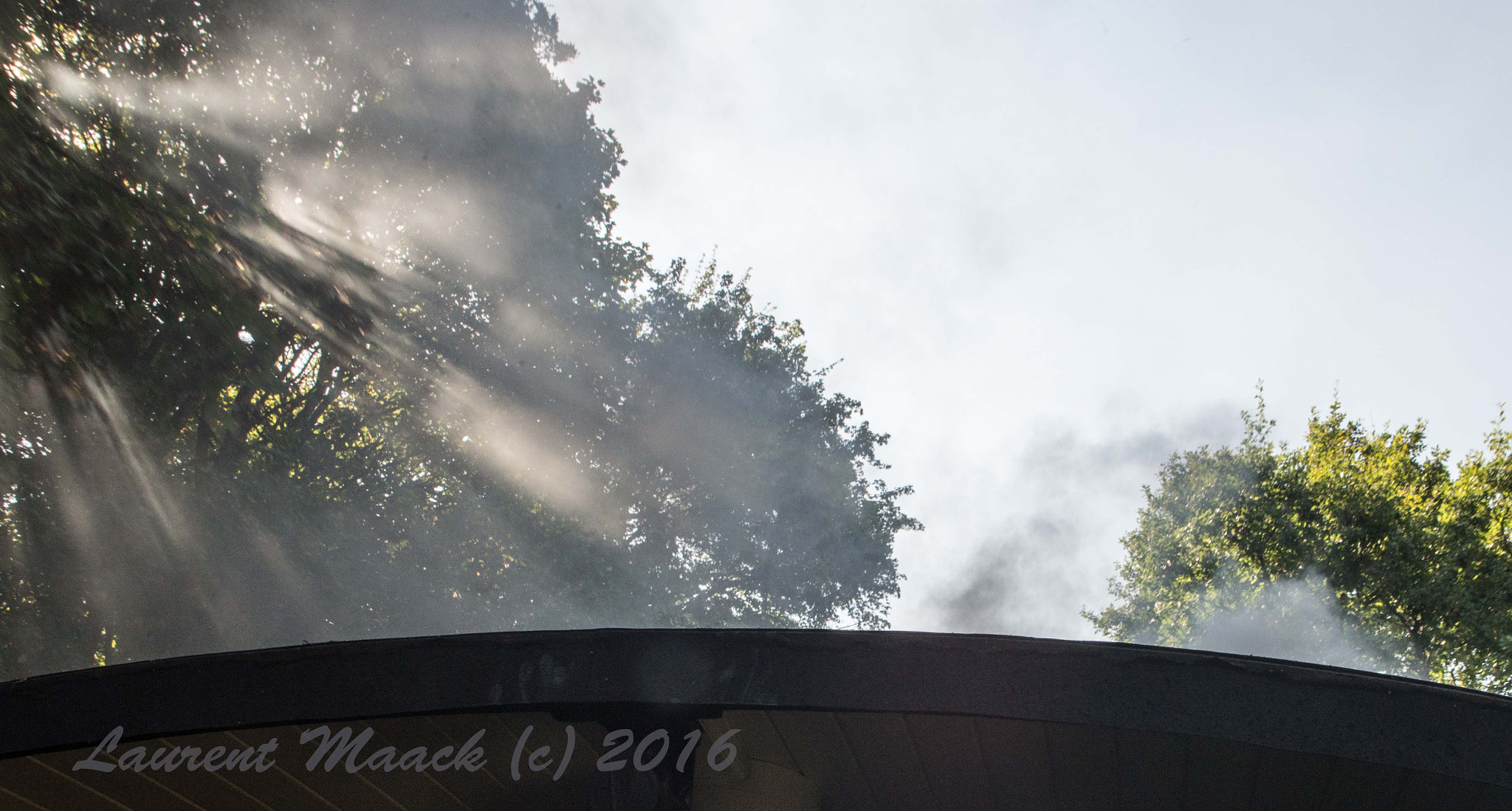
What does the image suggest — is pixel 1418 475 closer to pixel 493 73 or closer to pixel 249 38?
pixel 493 73

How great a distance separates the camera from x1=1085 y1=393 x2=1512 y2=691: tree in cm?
1538

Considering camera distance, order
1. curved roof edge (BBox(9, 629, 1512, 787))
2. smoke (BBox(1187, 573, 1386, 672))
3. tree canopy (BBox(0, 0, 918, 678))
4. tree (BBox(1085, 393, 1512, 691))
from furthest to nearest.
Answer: smoke (BBox(1187, 573, 1386, 672)) → tree (BBox(1085, 393, 1512, 691)) → tree canopy (BBox(0, 0, 918, 678)) → curved roof edge (BBox(9, 629, 1512, 787))

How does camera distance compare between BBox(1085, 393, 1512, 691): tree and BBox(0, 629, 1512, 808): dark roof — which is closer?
BBox(0, 629, 1512, 808): dark roof

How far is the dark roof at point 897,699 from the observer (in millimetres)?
2229

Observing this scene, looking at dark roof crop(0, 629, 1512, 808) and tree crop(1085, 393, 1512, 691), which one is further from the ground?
tree crop(1085, 393, 1512, 691)

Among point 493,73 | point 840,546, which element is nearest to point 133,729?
point 493,73

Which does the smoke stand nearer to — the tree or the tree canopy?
the tree

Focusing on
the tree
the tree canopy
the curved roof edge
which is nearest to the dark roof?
the curved roof edge

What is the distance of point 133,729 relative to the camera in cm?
252

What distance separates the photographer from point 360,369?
13.9 metres

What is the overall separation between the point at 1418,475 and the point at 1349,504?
1.91 meters

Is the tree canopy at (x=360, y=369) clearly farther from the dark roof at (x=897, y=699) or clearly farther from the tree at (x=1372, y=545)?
the tree at (x=1372, y=545)

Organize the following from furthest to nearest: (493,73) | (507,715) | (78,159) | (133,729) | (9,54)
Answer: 1. (493,73)
2. (9,54)
3. (78,159)
4. (507,715)
5. (133,729)

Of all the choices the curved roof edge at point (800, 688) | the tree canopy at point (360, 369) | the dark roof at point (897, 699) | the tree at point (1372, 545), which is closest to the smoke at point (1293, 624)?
the tree at point (1372, 545)
